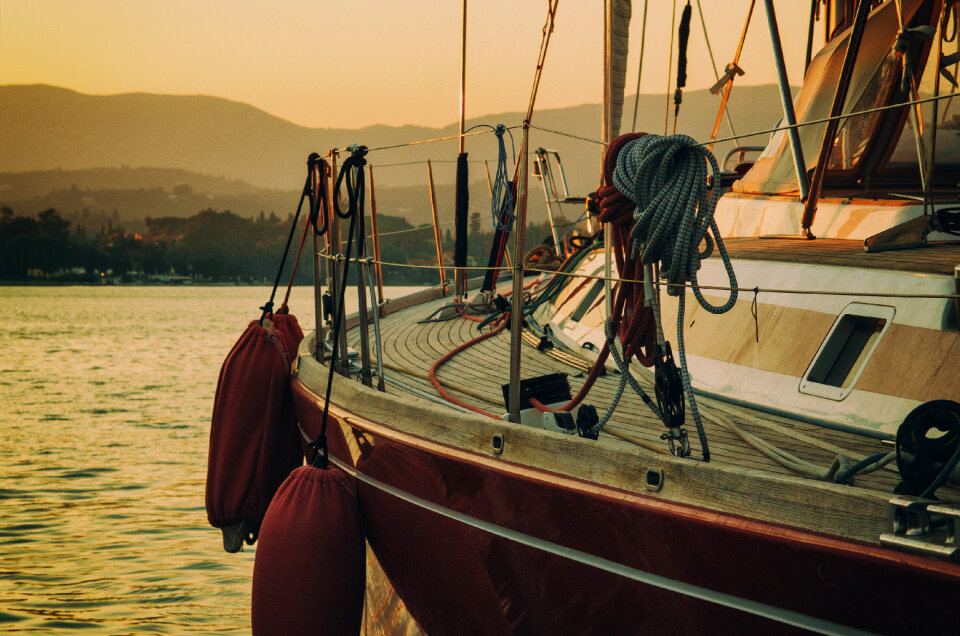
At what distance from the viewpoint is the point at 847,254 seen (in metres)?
3.66

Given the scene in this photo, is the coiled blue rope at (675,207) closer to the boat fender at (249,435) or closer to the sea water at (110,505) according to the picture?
the boat fender at (249,435)

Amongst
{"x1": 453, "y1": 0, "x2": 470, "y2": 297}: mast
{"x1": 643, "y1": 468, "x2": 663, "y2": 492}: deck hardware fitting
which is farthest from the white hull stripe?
{"x1": 453, "y1": 0, "x2": 470, "y2": 297}: mast

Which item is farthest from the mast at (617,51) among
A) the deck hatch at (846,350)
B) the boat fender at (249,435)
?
the boat fender at (249,435)

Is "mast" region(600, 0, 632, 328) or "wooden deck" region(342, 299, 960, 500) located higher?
"mast" region(600, 0, 632, 328)

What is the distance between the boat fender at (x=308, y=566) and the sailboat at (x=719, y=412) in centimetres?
17

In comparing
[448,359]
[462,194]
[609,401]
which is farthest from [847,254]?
[462,194]

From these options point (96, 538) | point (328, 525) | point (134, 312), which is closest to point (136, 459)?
point (96, 538)

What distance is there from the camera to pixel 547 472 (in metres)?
2.88

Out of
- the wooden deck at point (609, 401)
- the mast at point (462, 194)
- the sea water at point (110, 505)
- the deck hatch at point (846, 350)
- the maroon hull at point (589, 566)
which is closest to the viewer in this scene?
the maroon hull at point (589, 566)

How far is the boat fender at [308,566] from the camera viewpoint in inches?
145

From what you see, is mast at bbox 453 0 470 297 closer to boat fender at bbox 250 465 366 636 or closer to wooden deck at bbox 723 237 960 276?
wooden deck at bbox 723 237 960 276

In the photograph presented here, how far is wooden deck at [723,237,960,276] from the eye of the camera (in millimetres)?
3320

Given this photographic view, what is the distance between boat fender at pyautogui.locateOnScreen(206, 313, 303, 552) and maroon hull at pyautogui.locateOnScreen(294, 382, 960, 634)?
3.96ft

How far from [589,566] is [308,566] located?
56.7 inches
